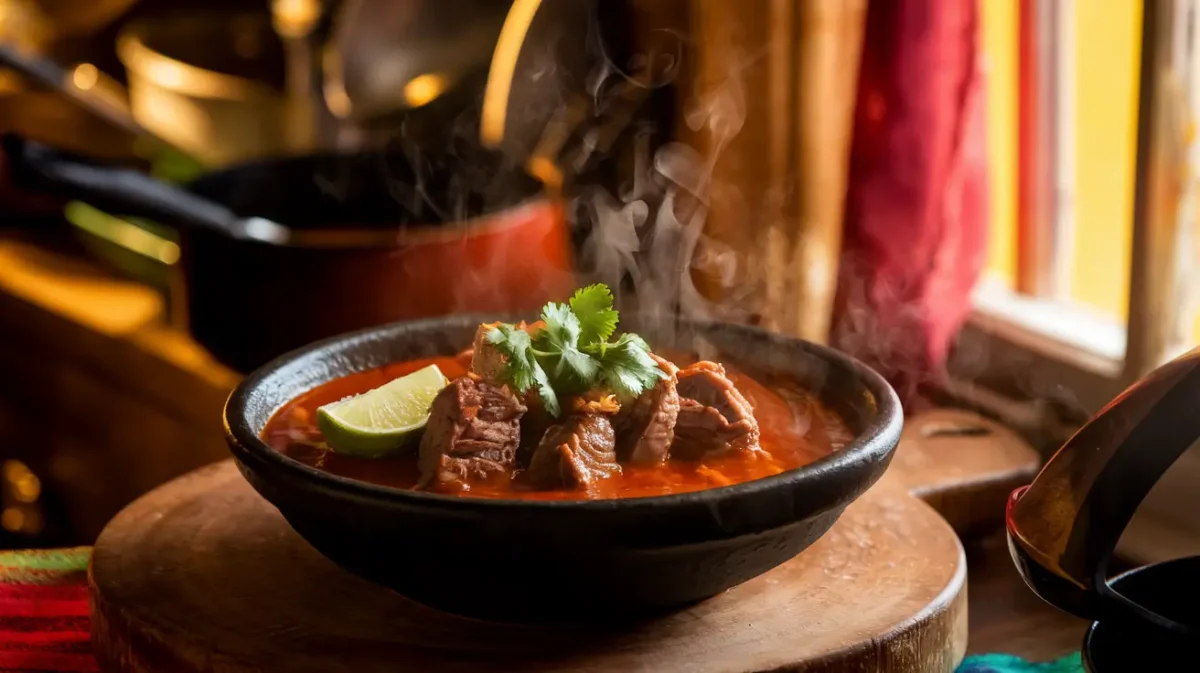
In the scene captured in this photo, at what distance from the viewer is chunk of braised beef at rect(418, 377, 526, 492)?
3.67 feet

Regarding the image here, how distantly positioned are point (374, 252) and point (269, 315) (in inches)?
7.6

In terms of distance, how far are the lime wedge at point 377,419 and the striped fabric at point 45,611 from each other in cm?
36

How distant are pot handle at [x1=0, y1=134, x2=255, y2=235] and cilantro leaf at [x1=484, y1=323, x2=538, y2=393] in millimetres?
902

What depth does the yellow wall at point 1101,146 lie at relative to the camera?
2.07 metres

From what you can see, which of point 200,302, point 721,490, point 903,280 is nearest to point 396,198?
point 200,302

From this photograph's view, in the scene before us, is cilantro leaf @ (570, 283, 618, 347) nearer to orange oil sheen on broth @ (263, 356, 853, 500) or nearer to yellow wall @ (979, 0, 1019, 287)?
orange oil sheen on broth @ (263, 356, 853, 500)

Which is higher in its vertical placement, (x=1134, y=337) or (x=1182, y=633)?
(x=1182, y=633)

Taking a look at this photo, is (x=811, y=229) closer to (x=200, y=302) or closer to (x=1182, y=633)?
(x=200, y=302)

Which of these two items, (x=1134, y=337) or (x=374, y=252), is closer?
(x=1134, y=337)

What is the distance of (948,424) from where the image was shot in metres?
1.81

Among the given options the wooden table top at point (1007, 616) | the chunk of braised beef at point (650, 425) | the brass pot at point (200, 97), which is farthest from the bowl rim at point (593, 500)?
the brass pot at point (200, 97)

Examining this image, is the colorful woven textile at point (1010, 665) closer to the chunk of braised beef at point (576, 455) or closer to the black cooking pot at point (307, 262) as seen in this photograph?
the chunk of braised beef at point (576, 455)

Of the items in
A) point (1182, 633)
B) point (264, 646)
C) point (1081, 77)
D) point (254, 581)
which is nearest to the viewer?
point (1182, 633)

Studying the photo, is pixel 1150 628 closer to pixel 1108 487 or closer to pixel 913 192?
pixel 1108 487
